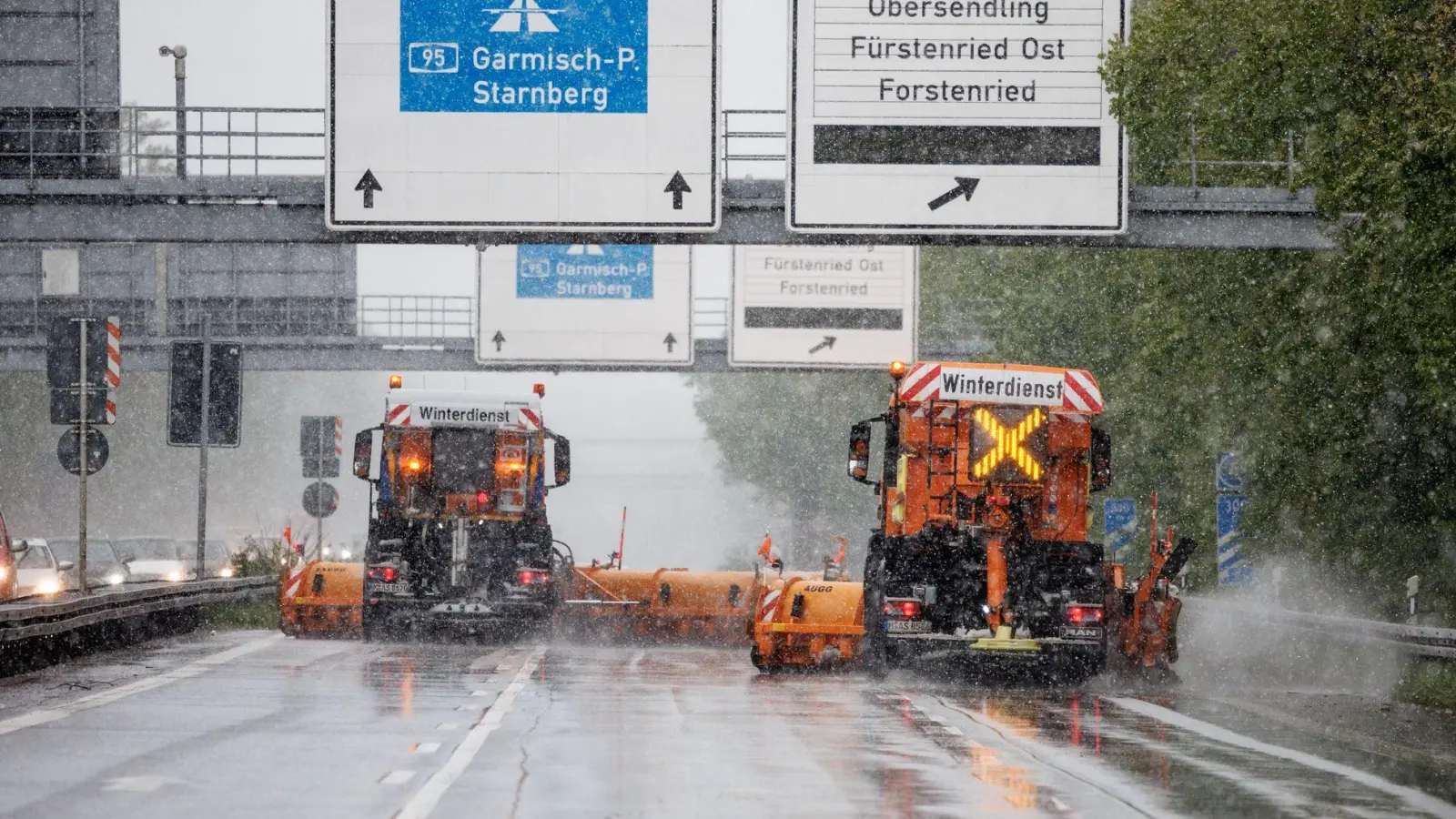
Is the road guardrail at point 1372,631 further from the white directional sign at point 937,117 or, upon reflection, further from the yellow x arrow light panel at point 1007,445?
the white directional sign at point 937,117

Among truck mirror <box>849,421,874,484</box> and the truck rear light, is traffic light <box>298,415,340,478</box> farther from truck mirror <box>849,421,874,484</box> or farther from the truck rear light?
the truck rear light

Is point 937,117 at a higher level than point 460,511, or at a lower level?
higher

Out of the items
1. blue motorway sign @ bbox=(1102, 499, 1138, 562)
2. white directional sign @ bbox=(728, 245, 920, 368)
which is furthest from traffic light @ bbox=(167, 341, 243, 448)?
blue motorway sign @ bbox=(1102, 499, 1138, 562)

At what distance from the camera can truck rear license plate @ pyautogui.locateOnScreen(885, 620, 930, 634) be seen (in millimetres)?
21078

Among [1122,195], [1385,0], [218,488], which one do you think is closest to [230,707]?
[1122,195]

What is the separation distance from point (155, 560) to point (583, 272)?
21.2 meters

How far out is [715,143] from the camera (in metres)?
20.3

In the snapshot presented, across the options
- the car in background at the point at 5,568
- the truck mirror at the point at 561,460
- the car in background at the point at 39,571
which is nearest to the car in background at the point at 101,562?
the car in background at the point at 39,571

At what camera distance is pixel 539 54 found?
20281 mm

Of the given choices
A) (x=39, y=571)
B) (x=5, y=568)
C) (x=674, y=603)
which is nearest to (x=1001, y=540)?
(x=674, y=603)

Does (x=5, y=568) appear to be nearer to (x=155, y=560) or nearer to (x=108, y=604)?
(x=108, y=604)

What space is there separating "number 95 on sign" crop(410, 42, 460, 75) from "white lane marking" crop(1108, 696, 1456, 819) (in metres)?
7.89

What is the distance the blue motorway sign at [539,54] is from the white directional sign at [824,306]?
13.5 metres

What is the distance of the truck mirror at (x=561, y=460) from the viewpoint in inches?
1142
